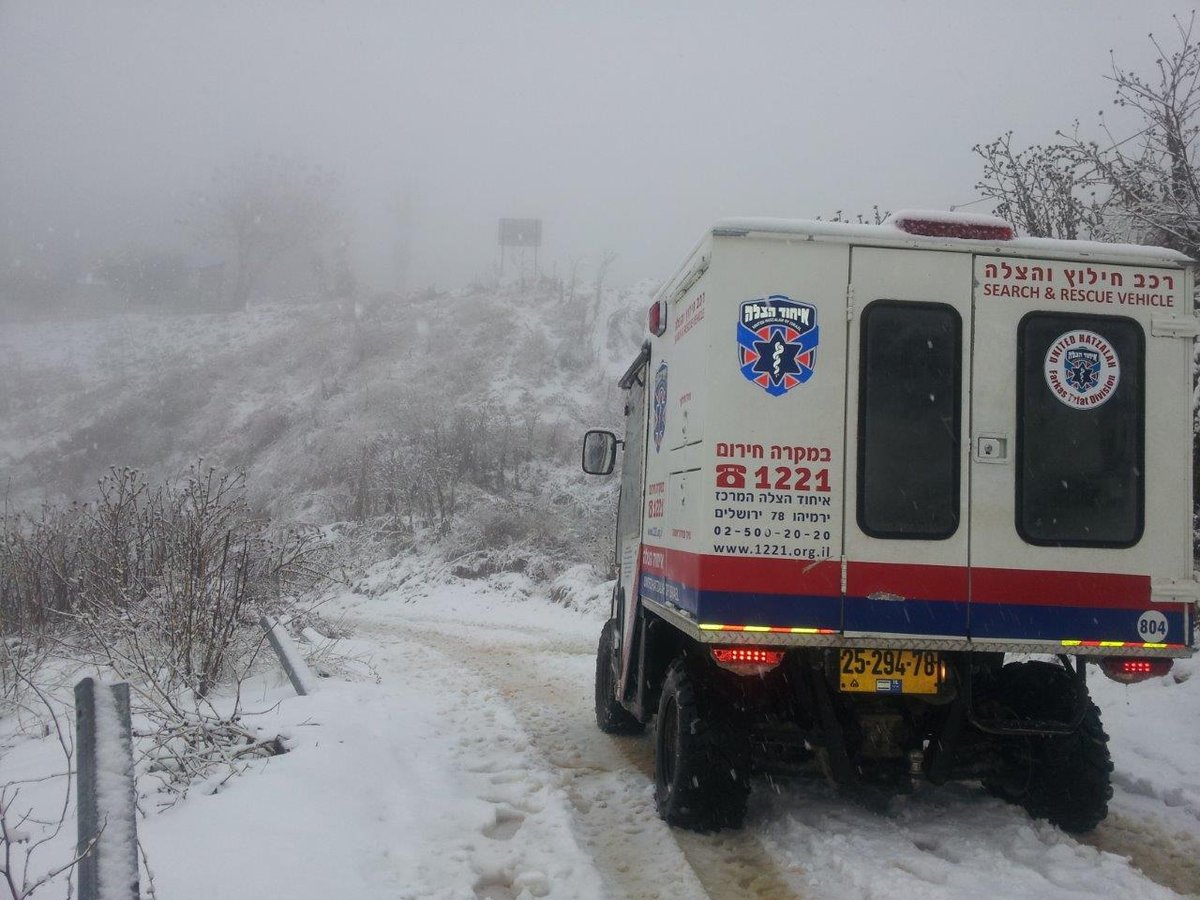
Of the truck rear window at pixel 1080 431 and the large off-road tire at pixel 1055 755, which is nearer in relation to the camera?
the truck rear window at pixel 1080 431

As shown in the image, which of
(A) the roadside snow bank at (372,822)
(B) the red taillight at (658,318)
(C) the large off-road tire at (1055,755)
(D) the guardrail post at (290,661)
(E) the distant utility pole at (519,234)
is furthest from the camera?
(E) the distant utility pole at (519,234)

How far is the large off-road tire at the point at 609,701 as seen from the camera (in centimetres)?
746

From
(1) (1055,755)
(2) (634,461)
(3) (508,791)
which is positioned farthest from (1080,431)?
(3) (508,791)

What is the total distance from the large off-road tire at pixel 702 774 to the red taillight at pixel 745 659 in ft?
2.06

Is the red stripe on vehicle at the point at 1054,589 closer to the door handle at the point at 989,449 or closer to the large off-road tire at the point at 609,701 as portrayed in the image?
the door handle at the point at 989,449

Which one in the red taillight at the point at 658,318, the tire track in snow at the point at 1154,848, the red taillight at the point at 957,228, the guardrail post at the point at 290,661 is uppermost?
the red taillight at the point at 957,228

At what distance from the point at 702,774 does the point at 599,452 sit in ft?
10.5

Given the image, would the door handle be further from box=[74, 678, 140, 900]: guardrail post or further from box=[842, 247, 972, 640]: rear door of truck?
box=[74, 678, 140, 900]: guardrail post

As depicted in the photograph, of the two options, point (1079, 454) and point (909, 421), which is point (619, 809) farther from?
point (1079, 454)

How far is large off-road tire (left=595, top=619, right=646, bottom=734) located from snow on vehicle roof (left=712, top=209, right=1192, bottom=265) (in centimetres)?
389

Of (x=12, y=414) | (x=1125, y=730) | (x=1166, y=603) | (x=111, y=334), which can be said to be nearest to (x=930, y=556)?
(x=1166, y=603)

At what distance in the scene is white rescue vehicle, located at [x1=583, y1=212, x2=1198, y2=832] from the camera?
4.38 metres

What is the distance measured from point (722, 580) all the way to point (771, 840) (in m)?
1.57

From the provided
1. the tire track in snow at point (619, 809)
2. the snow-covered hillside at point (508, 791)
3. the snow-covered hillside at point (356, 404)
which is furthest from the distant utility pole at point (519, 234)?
the tire track in snow at point (619, 809)
